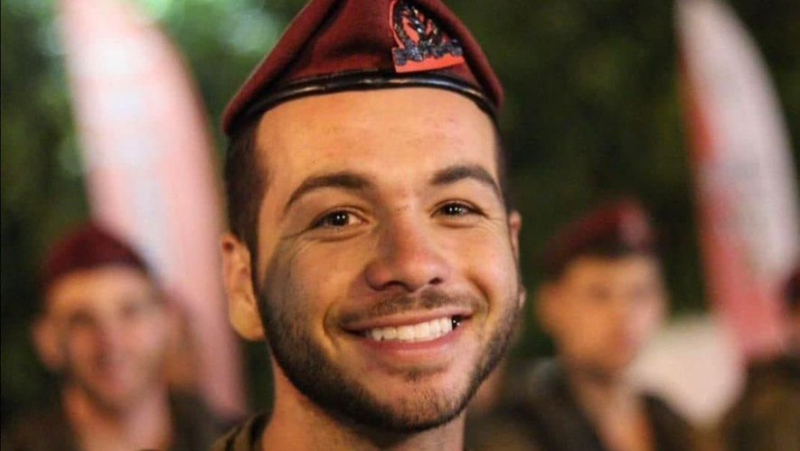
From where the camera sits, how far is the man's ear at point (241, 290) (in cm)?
84

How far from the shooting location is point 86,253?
63.9 inches

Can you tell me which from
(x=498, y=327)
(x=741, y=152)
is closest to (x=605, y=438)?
(x=741, y=152)

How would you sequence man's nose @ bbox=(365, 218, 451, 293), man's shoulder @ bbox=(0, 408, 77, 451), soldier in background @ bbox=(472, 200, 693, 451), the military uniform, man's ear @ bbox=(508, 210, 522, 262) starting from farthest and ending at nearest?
soldier in background @ bbox=(472, 200, 693, 451)
the military uniform
man's shoulder @ bbox=(0, 408, 77, 451)
man's ear @ bbox=(508, 210, 522, 262)
man's nose @ bbox=(365, 218, 451, 293)

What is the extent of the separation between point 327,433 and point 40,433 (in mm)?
922

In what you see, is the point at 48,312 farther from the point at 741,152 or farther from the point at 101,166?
the point at 741,152

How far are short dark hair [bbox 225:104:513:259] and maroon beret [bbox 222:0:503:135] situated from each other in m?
0.02

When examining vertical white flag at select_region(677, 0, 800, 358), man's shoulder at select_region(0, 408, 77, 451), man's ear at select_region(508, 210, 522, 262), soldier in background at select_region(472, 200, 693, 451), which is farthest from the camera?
vertical white flag at select_region(677, 0, 800, 358)

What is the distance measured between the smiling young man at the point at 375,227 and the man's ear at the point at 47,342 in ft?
2.81

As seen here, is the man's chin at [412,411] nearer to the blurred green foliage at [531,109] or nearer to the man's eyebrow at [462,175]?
the man's eyebrow at [462,175]

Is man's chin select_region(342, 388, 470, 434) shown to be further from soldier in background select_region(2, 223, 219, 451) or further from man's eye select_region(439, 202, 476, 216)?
soldier in background select_region(2, 223, 219, 451)

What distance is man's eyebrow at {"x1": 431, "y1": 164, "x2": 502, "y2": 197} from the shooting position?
782mm

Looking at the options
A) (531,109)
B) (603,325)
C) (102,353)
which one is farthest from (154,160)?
(603,325)

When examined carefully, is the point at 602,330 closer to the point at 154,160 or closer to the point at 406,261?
the point at 154,160

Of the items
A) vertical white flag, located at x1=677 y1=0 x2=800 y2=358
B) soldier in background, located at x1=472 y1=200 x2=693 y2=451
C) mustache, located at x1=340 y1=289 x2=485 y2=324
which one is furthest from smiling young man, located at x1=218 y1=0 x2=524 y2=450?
vertical white flag, located at x1=677 y1=0 x2=800 y2=358
